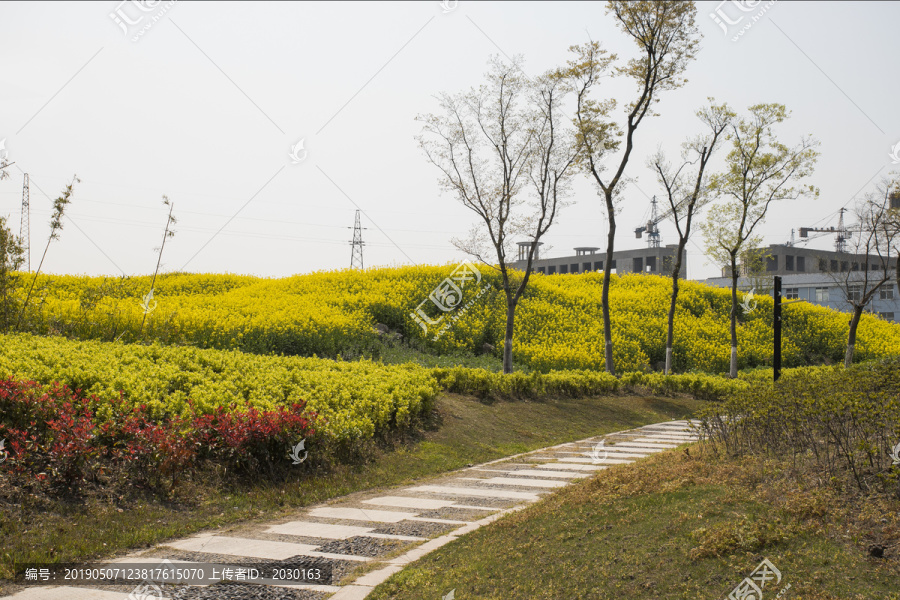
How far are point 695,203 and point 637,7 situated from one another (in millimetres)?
7584

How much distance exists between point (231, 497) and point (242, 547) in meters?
1.54

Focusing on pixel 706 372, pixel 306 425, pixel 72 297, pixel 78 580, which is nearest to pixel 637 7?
pixel 706 372

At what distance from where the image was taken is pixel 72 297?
18.0 metres

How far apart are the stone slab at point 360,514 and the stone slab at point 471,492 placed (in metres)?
1.18

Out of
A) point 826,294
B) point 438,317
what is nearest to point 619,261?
point 826,294

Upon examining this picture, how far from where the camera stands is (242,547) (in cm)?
585

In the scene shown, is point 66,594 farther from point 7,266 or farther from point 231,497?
point 7,266

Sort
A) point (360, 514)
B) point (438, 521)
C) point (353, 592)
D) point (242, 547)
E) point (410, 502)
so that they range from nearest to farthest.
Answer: point (353, 592) → point (242, 547) → point (438, 521) → point (360, 514) → point (410, 502)

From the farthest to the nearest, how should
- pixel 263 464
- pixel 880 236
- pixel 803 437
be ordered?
pixel 880 236
pixel 263 464
pixel 803 437

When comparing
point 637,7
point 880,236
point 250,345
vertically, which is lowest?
point 250,345

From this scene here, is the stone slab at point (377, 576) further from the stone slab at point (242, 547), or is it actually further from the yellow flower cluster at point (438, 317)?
the yellow flower cluster at point (438, 317)

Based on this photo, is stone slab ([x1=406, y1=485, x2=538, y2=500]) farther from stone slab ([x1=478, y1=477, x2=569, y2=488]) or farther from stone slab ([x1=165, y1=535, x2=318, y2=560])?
stone slab ([x1=165, y1=535, x2=318, y2=560])

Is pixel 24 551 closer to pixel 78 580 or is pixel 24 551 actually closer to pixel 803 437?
pixel 78 580

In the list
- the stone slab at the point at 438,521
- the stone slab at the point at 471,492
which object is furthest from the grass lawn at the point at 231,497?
the stone slab at the point at 438,521
